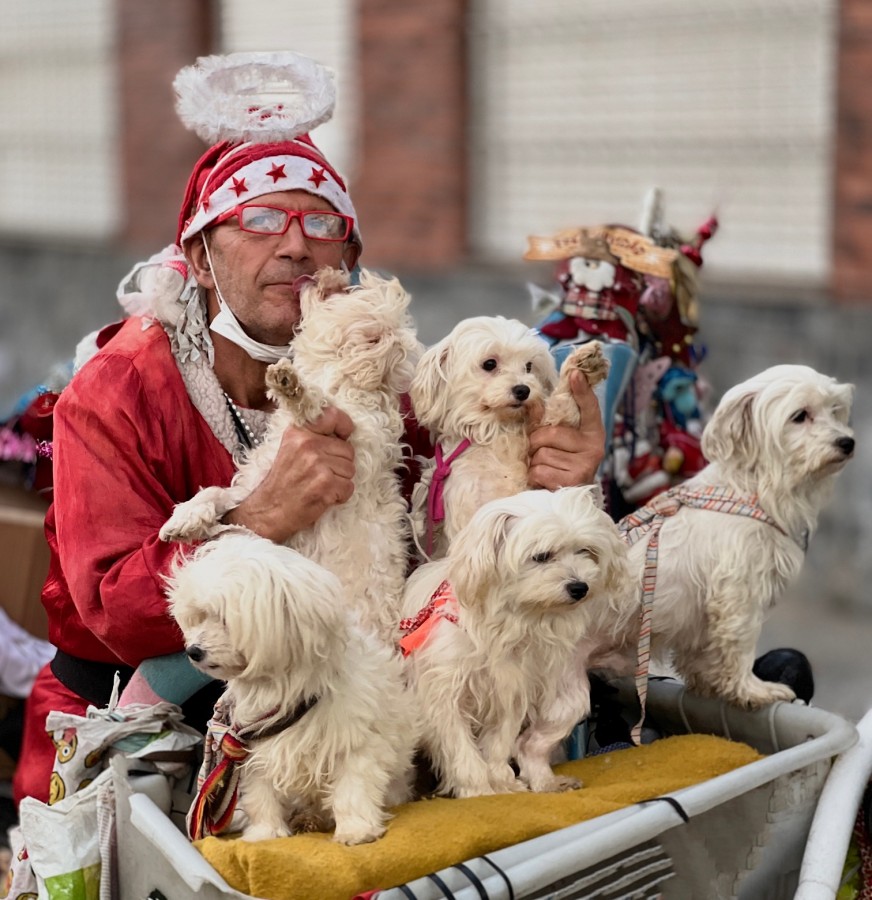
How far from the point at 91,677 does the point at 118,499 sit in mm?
491

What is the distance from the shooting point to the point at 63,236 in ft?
42.2

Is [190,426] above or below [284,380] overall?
below

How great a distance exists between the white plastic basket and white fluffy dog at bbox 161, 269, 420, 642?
596 millimetres

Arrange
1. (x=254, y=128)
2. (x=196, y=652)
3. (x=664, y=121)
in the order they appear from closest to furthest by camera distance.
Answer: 1. (x=196, y=652)
2. (x=254, y=128)
3. (x=664, y=121)

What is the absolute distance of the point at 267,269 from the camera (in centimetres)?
295

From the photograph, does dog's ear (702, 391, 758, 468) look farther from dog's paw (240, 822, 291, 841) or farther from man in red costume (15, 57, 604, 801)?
dog's paw (240, 822, 291, 841)

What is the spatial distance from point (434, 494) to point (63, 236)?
10.8 m

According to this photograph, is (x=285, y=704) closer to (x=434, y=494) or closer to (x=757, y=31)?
(x=434, y=494)

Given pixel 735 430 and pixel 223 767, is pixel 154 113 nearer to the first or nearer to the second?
pixel 735 430

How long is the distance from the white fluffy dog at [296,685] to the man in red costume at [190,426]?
22cm

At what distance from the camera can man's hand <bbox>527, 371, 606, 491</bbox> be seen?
Result: 110 inches

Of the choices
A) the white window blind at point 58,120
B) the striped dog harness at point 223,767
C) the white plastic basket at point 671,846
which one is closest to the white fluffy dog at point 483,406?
the striped dog harness at point 223,767

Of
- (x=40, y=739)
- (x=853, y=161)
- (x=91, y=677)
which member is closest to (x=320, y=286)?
(x=91, y=677)

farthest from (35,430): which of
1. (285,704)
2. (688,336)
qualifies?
(688,336)
